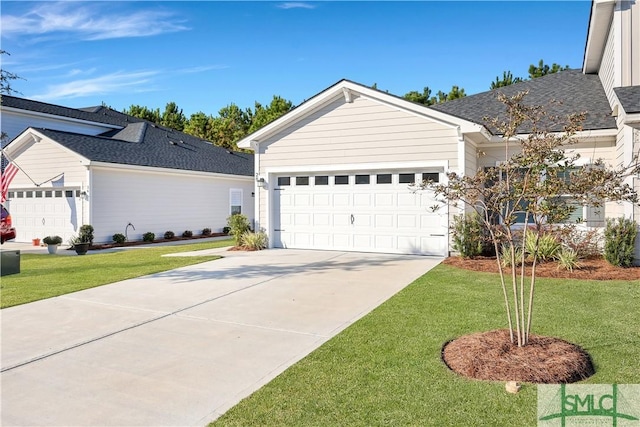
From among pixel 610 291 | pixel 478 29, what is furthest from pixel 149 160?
pixel 610 291

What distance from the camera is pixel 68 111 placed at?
23.4m

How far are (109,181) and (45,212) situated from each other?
340cm

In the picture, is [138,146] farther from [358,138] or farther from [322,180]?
[358,138]

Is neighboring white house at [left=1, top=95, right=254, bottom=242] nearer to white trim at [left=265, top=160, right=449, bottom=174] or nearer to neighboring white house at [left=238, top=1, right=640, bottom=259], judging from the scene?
neighboring white house at [left=238, top=1, right=640, bottom=259]

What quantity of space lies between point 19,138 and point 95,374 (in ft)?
57.2

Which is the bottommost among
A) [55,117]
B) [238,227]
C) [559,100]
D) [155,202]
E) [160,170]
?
[238,227]

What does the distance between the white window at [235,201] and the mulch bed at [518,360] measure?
18.7 m

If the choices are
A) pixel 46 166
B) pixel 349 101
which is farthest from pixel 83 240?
pixel 349 101

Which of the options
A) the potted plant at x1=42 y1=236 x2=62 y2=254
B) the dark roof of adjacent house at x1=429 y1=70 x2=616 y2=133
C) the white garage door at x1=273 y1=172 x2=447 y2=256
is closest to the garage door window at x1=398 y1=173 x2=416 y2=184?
the white garage door at x1=273 y1=172 x2=447 y2=256

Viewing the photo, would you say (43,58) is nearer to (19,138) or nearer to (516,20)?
(19,138)

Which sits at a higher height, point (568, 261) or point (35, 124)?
point (35, 124)

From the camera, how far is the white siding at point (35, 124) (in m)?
20.6

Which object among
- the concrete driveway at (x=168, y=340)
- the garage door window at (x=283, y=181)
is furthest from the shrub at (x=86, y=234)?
the concrete driveway at (x=168, y=340)

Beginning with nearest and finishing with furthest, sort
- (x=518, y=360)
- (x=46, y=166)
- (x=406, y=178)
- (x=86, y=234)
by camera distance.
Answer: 1. (x=518, y=360)
2. (x=406, y=178)
3. (x=86, y=234)
4. (x=46, y=166)
